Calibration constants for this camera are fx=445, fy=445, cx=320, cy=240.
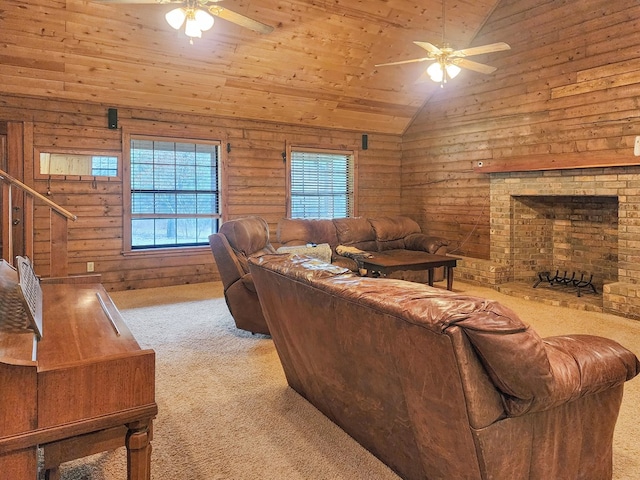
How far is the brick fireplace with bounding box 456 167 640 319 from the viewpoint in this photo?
4621 mm

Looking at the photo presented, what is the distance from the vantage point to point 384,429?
1895 mm

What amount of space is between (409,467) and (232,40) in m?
4.98

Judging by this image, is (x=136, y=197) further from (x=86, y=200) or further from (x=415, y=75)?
(x=415, y=75)

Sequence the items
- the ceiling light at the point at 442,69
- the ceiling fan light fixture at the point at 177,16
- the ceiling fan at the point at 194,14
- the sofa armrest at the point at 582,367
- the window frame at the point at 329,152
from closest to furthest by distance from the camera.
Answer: the sofa armrest at the point at 582,367 < the ceiling fan at the point at 194,14 < the ceiling fan light fixture at the point at 177,16 < the ceiling light at the point at 442,69 < the window frame at the point at 329,152

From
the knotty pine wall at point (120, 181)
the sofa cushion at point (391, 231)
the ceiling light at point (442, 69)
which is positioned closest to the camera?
the ceiling light at point (442, 69)

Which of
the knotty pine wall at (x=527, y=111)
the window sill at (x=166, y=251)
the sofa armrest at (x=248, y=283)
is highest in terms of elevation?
the knotty pine wall at (x=527, y=111)

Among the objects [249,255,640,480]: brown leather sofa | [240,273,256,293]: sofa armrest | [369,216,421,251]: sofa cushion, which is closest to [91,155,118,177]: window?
[240,273,256,293]: sofa armrest

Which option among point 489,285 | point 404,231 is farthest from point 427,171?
point 489,285

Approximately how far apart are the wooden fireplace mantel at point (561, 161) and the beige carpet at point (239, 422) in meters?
1.75

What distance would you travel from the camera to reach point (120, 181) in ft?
18.9

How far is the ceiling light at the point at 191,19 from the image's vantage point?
3.39m

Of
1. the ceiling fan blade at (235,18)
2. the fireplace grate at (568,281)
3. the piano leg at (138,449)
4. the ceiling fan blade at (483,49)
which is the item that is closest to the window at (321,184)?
the fireplace grate at (568,281)

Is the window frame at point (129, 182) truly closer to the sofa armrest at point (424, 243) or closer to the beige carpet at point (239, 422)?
the beige carpet at point (239, 422)

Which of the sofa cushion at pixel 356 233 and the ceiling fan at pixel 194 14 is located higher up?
the ceiling fan at pixel 194 14
